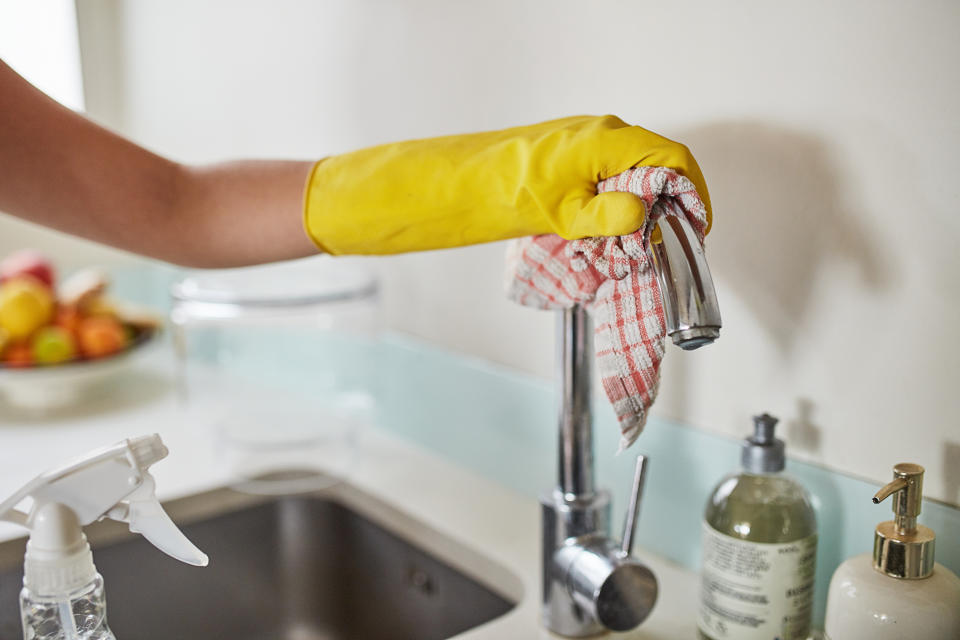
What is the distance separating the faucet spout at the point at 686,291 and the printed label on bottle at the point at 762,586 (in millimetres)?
223

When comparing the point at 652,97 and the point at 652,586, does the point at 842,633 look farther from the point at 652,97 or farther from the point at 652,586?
the point at 652,97

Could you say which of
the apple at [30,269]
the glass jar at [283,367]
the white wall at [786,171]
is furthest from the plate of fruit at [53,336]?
the white wall at [786,171]

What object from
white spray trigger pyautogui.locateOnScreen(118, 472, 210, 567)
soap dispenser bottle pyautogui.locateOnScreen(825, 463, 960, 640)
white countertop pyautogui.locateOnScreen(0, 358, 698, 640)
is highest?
white spray trigger pyautogui.locateOnScreen(118, 472, 210, 567)

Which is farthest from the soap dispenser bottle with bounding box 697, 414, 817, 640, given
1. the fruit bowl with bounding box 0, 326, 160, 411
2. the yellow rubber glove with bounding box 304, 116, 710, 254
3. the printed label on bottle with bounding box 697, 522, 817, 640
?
the fruit bowl with bounding box 0, 326, 160, 411

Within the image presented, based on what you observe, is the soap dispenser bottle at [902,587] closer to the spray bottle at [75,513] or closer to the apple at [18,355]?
the spray bottle at [75,513]

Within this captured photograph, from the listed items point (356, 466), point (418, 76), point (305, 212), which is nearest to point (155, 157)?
point (305, 212)

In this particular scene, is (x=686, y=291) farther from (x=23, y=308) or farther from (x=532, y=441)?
(x=23, y=308)

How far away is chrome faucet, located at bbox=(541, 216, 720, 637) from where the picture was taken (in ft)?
2.05

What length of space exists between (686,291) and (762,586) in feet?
0.86

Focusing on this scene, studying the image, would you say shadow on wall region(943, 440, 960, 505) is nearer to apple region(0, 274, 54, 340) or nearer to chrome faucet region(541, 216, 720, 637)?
chrome faucet region(541, 216, 720, 637)

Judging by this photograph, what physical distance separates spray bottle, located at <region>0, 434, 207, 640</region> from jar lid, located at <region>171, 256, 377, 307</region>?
0.46 meters

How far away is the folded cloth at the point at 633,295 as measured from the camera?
490mm

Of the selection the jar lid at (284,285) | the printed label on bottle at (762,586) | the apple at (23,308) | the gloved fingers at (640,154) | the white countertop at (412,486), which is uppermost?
the gloved fingers at (640,154)

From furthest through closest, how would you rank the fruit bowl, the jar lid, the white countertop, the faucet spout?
the fruit bowl
the jar lid
the white countertop
the faucet spout
